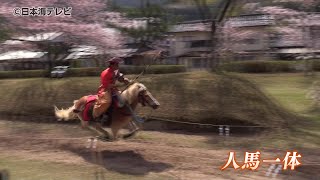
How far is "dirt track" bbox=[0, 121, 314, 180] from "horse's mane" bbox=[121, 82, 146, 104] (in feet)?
3.97

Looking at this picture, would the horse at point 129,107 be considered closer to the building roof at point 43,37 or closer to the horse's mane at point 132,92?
the horse's mane at point 132,92

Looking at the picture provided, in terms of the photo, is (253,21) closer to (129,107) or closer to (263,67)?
(263,67)

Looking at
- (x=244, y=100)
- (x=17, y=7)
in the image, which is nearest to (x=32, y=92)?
(x=17, y=7)

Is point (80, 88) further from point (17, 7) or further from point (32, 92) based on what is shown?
point (17, 7)

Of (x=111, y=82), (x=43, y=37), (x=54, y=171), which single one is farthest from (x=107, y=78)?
(x=43, y=37)

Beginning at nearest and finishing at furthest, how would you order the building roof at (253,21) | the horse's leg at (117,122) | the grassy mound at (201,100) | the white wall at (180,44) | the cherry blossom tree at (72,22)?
the horse's leg at (117,122), the grassy mound at (201,100), the cherry blossom tree at (72,22), the building roof at (253,21), the white wall at (180,44)

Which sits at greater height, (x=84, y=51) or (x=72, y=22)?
(x=72, y=22)

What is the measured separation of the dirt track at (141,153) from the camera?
7160mm

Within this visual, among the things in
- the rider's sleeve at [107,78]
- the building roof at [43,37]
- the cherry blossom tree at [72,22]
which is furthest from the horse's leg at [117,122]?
the building roof at [43,37]

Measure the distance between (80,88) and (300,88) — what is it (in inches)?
376

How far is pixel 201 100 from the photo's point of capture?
10.7 metres

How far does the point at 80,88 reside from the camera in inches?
502

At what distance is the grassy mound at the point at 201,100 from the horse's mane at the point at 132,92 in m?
2.75

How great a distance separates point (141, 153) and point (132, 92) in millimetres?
Answer: 1365
